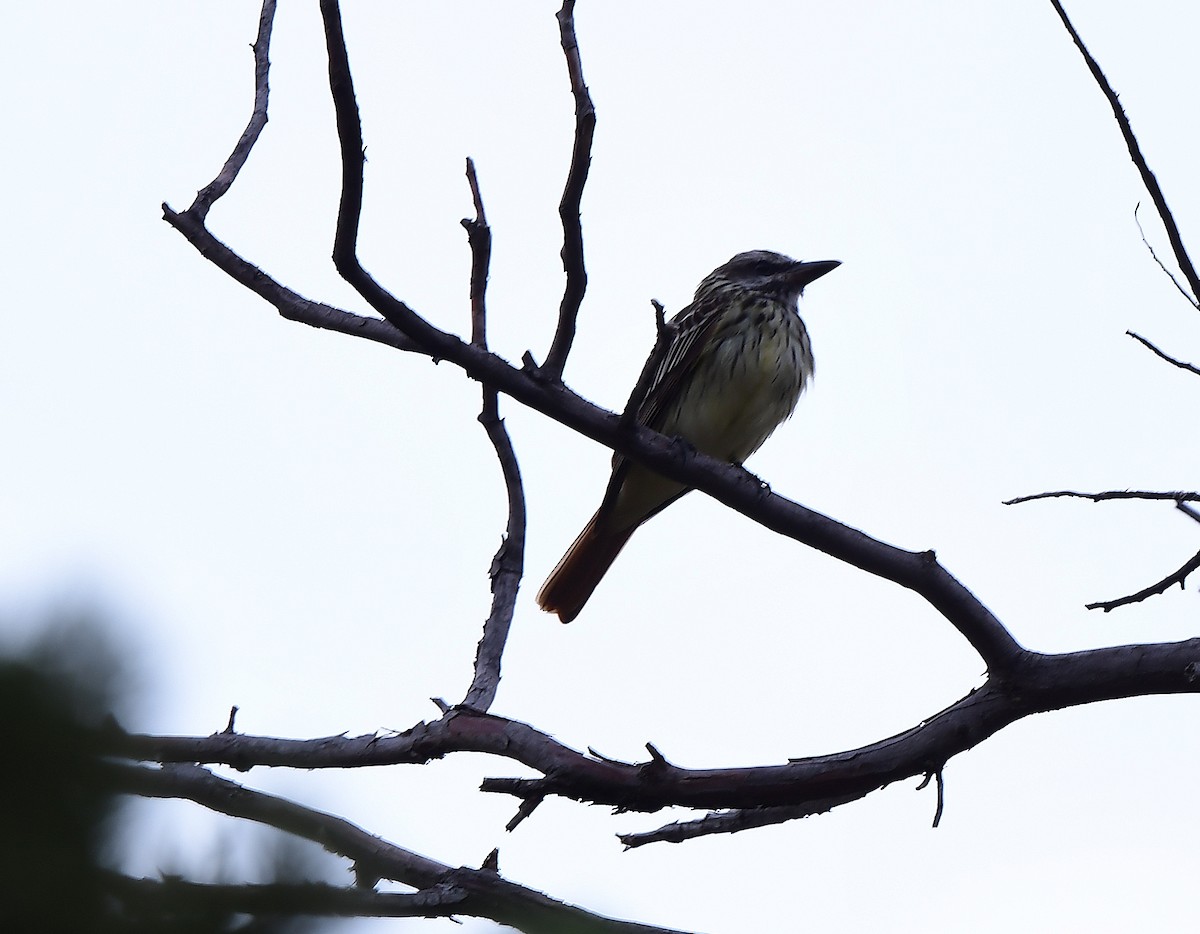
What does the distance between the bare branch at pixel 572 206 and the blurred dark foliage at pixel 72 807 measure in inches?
84.6

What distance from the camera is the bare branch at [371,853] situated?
8.71ft

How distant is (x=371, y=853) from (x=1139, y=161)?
2548 millimetres

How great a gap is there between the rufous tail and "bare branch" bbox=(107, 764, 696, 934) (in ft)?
10.7

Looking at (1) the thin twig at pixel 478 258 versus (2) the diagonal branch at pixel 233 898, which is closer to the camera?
(2) the diagonal branch at pixel 233 898

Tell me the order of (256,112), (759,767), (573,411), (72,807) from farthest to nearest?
(256,112), (573,411), (759,767), (72,807)

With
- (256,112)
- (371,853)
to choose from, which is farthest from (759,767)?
(256,112)

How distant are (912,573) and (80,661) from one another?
8.26 feet

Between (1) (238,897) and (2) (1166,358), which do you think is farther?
(2) (1166,358)

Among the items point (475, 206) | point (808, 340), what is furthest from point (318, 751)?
point (808, 340)

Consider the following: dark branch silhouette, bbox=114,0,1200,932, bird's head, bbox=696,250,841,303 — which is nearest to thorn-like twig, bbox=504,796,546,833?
dark branch silhouette, bbox=114,0,1200,932

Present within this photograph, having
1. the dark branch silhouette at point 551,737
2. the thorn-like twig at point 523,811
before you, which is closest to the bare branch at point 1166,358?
the dark branch silhouette at point 551,737

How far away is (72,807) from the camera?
1452 mm

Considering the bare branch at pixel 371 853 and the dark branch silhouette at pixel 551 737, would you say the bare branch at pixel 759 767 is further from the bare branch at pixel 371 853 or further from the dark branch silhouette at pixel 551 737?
the bare branch at pixel 371 853

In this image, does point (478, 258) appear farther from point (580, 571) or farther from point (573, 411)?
point (580, 571)
